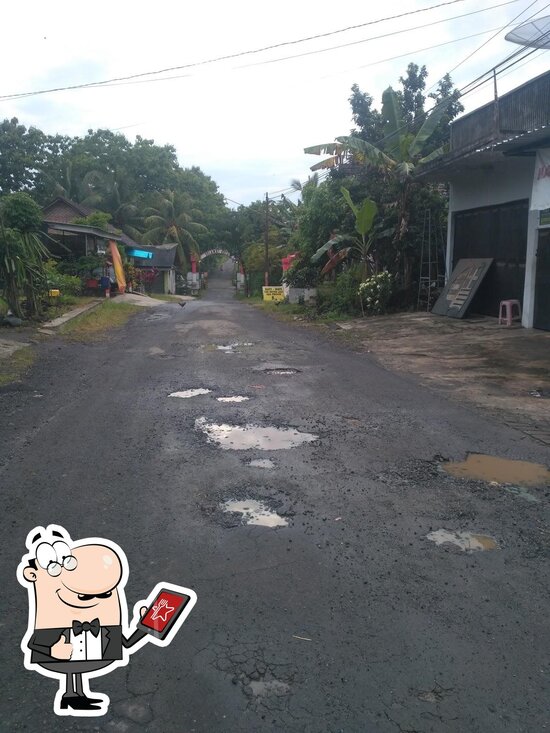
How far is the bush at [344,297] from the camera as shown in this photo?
20.8m

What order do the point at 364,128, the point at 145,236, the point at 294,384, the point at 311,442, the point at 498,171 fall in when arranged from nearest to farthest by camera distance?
the point at 311,442, the point at 294,384, the point at 498,171, the point at 364,128, the point at 145,236

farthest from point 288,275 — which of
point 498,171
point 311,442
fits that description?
point 311,442

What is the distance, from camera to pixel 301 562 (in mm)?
3629

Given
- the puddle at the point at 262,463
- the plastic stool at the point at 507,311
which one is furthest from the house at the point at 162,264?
the puddle at the point at 262,463

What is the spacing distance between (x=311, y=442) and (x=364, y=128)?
71.2ft

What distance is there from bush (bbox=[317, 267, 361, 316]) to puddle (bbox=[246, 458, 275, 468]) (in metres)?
15.4

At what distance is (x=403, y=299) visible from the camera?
2056 centimetres

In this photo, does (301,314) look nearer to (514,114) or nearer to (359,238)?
(359,238)

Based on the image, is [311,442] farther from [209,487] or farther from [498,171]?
[498,171]

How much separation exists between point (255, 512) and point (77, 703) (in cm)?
204

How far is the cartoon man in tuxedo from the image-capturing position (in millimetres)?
2256

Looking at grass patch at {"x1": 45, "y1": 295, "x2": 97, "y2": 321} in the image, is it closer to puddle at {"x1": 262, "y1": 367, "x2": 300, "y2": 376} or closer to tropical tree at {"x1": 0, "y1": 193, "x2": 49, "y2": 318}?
tropical tree at {"x1": 0, "y1": 193, "x2": 49, "y2": 318}

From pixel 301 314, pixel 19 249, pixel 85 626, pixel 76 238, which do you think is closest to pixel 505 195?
pixel 301 314

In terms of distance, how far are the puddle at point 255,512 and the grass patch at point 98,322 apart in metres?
11.2
